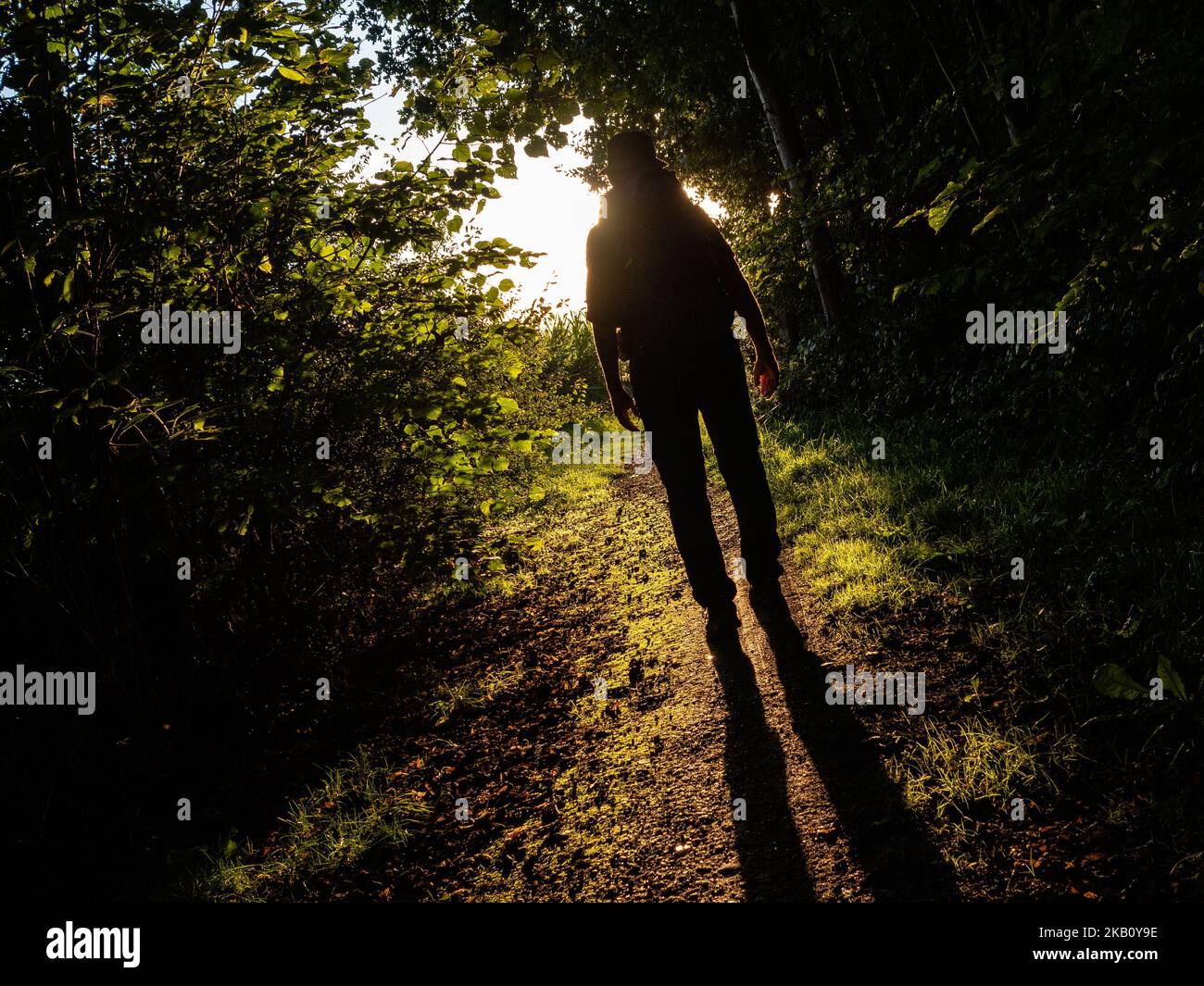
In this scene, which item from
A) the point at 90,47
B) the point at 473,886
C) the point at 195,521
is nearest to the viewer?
the point at 473,886

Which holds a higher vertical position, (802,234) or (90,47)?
(802,234)

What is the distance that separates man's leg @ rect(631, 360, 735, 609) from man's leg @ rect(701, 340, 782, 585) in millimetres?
117

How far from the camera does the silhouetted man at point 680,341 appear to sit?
322 centimetres

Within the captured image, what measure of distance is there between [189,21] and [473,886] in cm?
326

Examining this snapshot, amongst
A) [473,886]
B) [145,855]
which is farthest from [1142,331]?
[145,855]

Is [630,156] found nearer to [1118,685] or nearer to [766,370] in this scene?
[766,370]

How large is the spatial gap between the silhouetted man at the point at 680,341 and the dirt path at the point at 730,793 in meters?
0.46

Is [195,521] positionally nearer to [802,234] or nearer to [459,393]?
[459,393]

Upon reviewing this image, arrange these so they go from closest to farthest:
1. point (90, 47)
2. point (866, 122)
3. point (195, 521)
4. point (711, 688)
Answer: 1. point (90, 47)
2. point (711, 688)
3. point (195, 521)
4. point (866, 122)

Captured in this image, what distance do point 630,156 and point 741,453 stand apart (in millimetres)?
1700

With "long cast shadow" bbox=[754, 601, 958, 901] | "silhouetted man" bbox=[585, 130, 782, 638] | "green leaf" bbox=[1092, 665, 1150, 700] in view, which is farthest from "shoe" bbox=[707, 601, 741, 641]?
"green leaf" bbox=[1092, 665, 1150, 700]

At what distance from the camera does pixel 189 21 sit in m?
2.16

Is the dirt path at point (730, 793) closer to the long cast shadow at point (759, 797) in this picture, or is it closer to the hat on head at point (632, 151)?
the long cast shadow at point (759, 797)

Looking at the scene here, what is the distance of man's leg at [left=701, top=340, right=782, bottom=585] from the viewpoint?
329 cm
